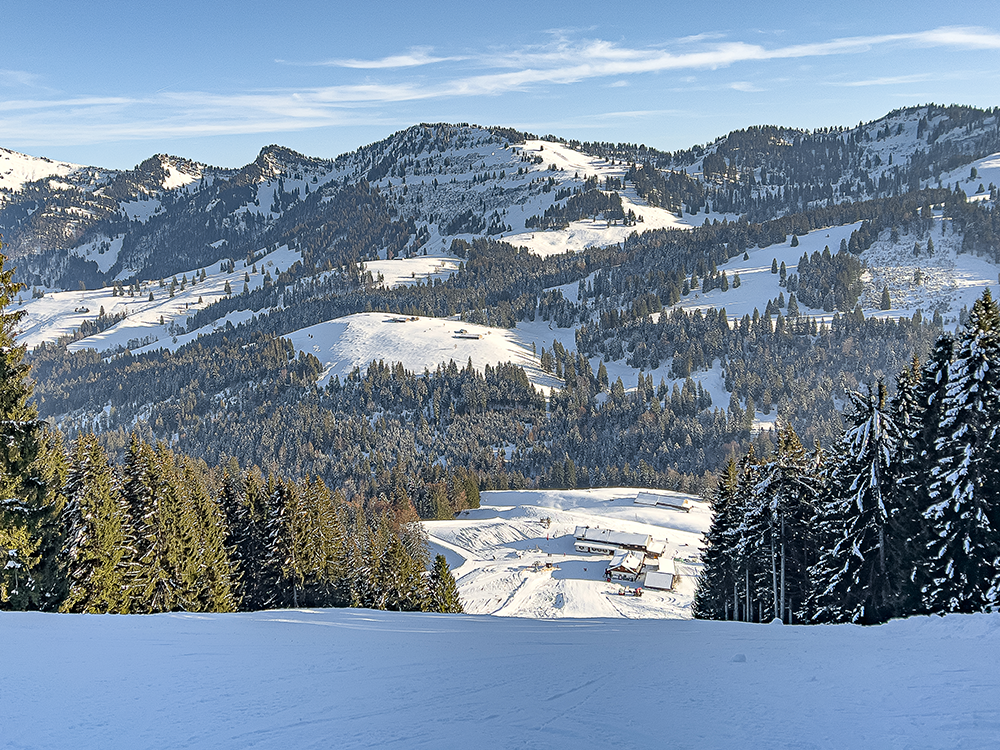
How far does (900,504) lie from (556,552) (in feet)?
190

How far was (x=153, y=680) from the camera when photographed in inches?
499

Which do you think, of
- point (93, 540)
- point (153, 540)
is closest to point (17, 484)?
point (93, 540)

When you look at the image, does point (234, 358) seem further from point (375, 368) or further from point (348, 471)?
point (348, 471)

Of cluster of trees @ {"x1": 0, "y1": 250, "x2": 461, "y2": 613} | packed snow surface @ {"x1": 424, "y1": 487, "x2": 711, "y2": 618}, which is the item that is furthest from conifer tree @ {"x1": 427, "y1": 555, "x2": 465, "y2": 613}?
packed snow surface @ {"x1": 424, "y1": 487, "x2": 711, "y2": 618}

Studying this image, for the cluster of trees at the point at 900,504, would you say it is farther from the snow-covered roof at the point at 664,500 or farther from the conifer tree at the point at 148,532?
the snow-covered roof at the point at 664,500

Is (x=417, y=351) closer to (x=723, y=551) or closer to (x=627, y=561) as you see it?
(x=627, y=561)

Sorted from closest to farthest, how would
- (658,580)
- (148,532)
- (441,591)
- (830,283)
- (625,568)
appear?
(148,532) < (441,591) < (658,580) < (625,568) < (830,283)

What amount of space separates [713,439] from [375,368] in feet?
278

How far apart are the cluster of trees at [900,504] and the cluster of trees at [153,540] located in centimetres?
2275

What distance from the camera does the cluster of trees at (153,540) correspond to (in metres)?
21.0

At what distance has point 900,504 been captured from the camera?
78.0ft

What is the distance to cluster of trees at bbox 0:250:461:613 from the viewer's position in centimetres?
2102

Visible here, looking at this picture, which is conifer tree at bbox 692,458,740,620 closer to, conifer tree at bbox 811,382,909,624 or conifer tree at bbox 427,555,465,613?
conifer tree at bbox 811,382,909,624

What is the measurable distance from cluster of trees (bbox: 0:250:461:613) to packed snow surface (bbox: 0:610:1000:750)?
4.82 meters
